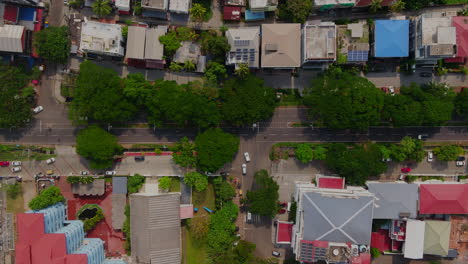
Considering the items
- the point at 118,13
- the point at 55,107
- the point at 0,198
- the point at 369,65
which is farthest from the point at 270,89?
the point at 0,198

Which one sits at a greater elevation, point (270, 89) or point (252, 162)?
point (270, 89)

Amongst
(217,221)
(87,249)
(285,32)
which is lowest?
(87,249)

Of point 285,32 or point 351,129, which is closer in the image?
point 285,32

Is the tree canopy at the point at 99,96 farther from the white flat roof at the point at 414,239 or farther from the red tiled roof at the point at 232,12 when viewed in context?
the white flat roof at the point at 414,239

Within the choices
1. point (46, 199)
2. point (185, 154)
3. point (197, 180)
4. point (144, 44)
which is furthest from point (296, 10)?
point (46, 199)

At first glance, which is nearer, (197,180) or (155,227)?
(155,227)

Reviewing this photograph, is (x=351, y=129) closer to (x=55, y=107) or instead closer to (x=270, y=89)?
(x=270, y=89)

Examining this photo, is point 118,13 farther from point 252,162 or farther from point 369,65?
point 369,65

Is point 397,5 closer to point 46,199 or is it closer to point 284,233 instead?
point 284,233
